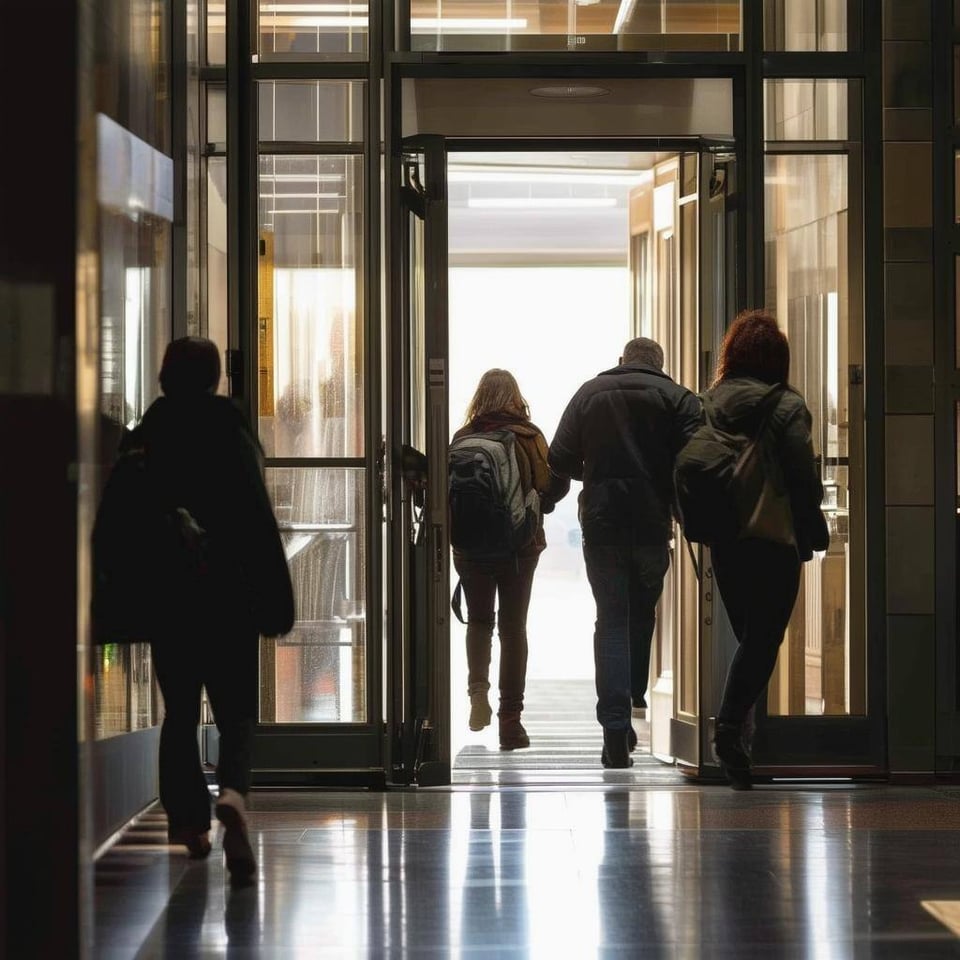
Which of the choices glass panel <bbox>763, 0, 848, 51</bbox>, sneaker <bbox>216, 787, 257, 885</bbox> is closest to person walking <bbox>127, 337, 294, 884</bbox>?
sneaker <bbox>216, 787, 257, 885</bbox>

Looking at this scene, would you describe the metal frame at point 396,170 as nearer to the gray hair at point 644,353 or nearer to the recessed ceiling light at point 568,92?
the recessed ceiling light at point 568,92

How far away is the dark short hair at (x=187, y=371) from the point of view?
4.61 m

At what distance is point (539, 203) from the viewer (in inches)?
516

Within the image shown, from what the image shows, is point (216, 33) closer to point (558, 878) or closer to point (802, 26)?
point (802, 26)

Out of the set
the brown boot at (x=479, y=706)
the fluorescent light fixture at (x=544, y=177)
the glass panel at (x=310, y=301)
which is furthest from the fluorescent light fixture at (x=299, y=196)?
the fluorescent light fixture at (x=544, y=177)

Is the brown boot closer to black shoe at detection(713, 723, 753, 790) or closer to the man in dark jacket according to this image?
the man in dark jacket

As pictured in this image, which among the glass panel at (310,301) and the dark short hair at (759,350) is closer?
the dark short hair at (759,350)

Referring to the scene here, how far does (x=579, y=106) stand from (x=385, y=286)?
1.04 m

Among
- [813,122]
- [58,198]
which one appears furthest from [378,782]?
[58,198]

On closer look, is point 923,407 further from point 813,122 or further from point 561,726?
point 561,726

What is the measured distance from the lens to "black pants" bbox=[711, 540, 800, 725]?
566 centimetres

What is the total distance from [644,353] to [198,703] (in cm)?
262

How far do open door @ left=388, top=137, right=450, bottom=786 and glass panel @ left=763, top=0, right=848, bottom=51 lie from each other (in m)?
1.35

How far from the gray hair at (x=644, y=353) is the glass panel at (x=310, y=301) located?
1.12 meters
